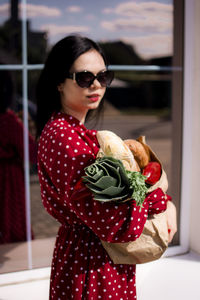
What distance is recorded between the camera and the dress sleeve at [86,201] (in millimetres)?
1326

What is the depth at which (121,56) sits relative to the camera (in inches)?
139

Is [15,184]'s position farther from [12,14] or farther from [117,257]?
[117,257]

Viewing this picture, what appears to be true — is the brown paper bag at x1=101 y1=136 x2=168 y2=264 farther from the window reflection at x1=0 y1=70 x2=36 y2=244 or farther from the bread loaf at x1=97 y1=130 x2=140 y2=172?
the window reflection at x1=0 y1=70 x2=36 y2=244

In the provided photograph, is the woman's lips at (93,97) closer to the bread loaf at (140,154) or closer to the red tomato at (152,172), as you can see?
the bread loaf at (140,154)

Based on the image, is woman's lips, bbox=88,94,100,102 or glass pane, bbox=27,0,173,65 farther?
glass pane, bbox=27,0,173,65

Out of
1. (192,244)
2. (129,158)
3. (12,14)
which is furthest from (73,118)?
(192,244)

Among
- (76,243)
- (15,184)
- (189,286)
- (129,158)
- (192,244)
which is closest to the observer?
(129,158)

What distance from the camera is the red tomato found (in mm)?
1500

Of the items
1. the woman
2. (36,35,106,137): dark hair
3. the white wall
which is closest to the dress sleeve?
the woman

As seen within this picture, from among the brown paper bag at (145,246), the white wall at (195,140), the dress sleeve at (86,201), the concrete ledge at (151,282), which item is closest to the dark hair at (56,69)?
the dress sleeve at (86,201)

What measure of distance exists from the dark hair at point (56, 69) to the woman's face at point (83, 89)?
0.02 metres

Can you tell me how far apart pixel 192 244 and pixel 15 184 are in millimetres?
1639

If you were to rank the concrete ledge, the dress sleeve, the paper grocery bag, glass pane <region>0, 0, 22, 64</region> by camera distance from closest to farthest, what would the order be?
the dress sleeve < the paper grocery bag < the concrete ledge < glass pane <region>0, 0, 22, 64</region>

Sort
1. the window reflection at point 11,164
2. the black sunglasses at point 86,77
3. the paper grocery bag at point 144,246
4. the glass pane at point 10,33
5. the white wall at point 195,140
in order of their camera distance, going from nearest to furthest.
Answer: the paper grocery bag at point 144,246 < the black sunglasses at point 86,77 < the glass pane at point 10,33 < the window reflection at point 11,164 < the white wall at point 195,140
